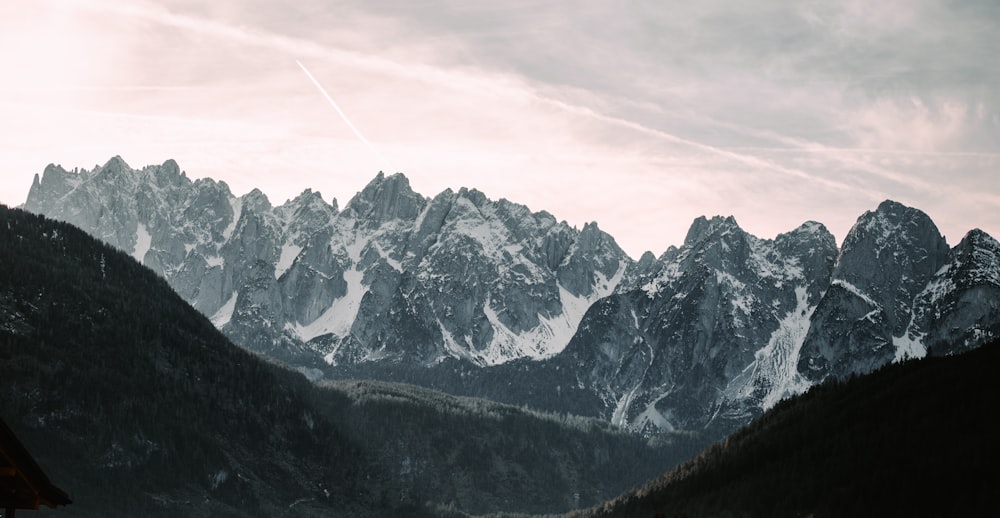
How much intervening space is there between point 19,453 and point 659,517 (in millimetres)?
64007

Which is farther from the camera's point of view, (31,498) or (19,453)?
(31,498)

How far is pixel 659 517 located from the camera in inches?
3287

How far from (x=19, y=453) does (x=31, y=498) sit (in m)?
1.93

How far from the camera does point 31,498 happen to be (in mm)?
25312

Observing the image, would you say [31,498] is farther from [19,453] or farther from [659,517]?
[659,517]

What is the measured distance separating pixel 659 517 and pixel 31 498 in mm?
62449

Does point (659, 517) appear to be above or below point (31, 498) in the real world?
below

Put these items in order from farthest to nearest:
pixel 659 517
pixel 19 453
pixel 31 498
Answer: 1. pixel 659 517
2. pixel 31 498
3. pixel 19 453

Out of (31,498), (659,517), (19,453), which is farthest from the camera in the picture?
(659,517)

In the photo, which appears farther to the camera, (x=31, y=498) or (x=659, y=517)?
(x=659, y=517)

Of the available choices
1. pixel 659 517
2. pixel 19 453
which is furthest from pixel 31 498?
pixel 659 517

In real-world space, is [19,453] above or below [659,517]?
above
